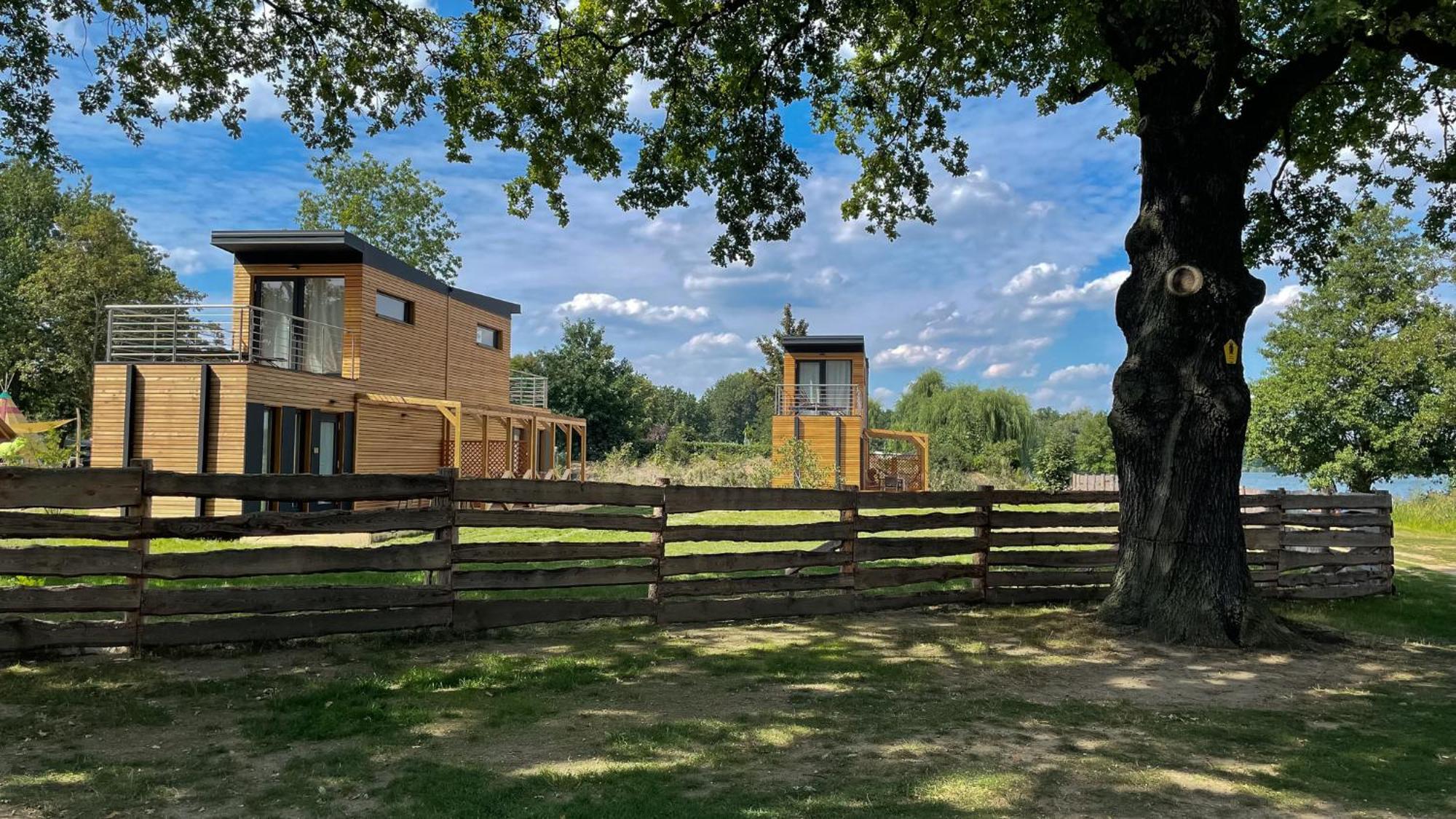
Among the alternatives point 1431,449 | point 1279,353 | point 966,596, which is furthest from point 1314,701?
point 1279,353

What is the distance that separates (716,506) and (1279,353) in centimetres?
3245

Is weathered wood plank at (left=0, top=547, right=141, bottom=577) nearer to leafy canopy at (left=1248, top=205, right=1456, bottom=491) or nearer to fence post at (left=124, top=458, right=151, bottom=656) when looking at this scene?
fence post at (left=124, top=458, right=151, bottom=656)

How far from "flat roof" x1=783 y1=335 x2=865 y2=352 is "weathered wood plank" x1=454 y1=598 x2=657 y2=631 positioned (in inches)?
992

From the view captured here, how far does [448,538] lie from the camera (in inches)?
298

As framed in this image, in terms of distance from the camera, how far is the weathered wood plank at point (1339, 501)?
10883 mm

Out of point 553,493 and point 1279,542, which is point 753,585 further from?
point 1279,542

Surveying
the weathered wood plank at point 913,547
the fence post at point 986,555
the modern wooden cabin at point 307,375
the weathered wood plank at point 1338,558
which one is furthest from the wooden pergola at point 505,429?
the weathered wood plank at point 1338,558

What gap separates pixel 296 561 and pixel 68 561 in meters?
1.50

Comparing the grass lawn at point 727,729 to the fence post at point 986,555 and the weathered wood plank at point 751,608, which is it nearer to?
the weathered wood plank at point 751,608

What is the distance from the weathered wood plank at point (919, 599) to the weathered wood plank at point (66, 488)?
6.82m

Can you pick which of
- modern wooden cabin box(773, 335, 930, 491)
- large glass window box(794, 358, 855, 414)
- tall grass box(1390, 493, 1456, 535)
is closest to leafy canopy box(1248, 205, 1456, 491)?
tall grass box(1390, 493, 1456, 535)

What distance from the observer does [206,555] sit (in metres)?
6.55

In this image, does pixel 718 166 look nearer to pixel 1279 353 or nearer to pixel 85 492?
pixel 85 492

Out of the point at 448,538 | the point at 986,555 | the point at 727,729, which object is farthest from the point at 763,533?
the point at 727,729
